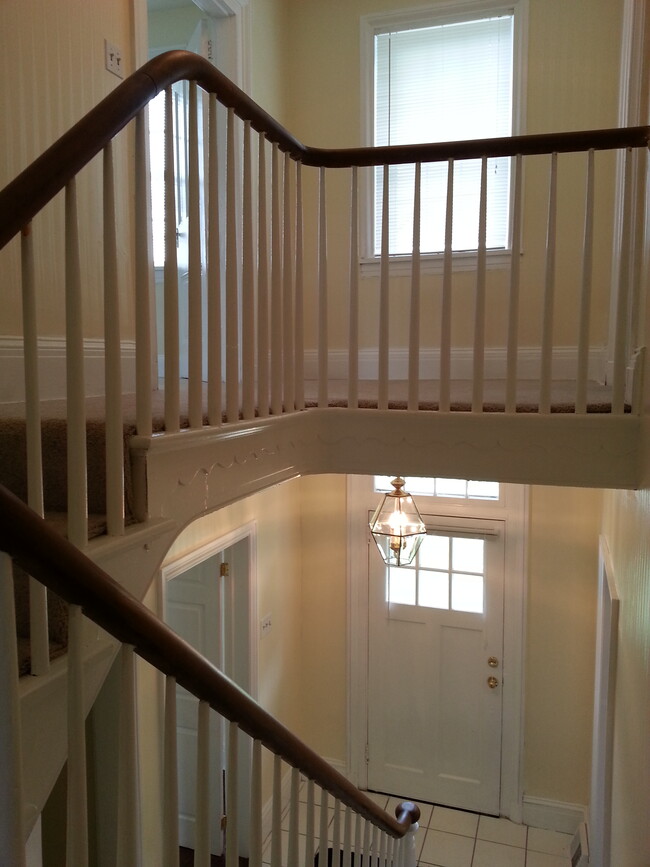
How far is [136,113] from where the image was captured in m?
1.30

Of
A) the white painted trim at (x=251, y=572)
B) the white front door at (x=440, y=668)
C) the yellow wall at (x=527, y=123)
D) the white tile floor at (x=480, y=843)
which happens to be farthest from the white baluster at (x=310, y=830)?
the yellow wall at (x=527, y=123)

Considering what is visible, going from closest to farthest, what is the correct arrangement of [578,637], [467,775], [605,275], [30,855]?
[30,855], [605,275], [578,637], [467,775]

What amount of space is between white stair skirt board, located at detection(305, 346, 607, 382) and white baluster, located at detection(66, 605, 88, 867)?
3.01 m

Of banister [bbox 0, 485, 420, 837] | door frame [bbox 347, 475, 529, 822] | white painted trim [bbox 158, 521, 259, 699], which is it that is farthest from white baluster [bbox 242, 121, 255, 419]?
door frame [bbox 347, 475, 529, 822]

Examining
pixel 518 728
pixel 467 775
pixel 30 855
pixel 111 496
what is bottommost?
pixel 467 775

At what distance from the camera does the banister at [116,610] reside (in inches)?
35.4

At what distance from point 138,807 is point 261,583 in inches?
111

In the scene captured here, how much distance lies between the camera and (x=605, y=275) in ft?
11.8

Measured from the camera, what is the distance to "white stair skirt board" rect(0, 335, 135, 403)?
2.05 metres

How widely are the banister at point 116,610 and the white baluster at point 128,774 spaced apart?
1.7 inches

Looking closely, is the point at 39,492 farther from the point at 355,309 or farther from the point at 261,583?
the point at 261,583

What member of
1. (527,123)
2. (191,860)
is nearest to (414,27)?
(527,123)

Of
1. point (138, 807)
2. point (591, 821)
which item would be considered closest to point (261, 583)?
point (591, 821)

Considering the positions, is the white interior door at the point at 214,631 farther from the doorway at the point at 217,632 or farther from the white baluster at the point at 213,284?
the white baluster at the point at 213,284
